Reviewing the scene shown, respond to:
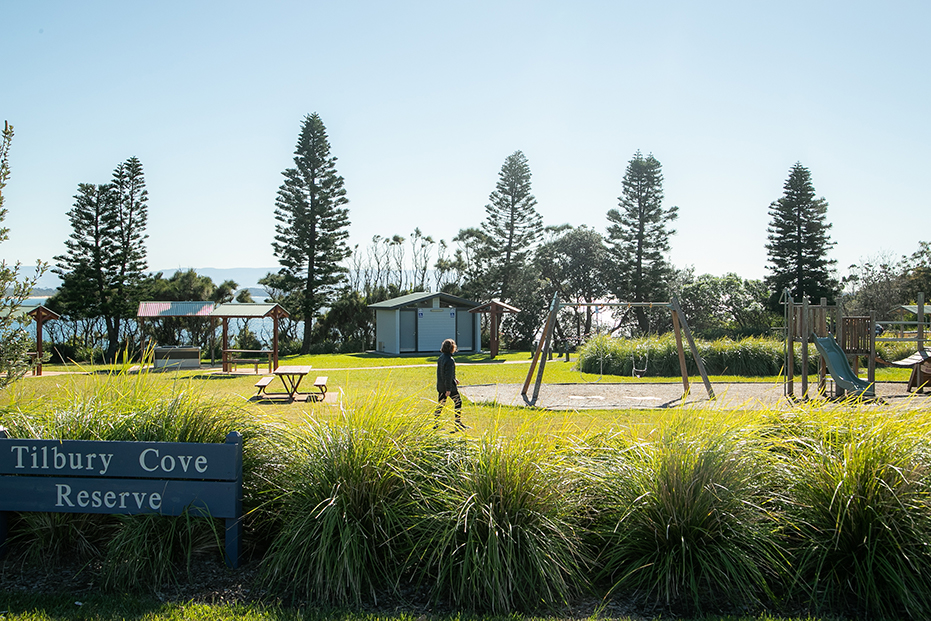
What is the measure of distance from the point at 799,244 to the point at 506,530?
127 feet

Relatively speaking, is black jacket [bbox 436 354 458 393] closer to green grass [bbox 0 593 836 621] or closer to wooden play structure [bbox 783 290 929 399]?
green grass [bbox 0 593 836 621]

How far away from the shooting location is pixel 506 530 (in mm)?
3100

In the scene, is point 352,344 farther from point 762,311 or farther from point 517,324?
point 762,311

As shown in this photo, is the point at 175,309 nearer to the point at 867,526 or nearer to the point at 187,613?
the point at 187,613

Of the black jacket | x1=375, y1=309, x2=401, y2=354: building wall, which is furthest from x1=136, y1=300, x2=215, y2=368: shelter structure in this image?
the black jacket

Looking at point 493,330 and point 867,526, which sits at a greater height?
point 493,330

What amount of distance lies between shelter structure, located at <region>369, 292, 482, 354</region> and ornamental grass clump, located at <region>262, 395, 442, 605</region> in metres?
23.0

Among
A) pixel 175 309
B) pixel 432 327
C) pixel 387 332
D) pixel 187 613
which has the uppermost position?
pixel 175 309


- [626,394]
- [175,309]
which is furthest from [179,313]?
[626,394]

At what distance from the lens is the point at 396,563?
3148 millimetres

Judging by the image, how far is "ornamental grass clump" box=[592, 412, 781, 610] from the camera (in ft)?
9.95

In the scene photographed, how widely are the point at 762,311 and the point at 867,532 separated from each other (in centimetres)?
3512

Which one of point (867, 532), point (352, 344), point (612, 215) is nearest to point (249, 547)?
point (867, 532)

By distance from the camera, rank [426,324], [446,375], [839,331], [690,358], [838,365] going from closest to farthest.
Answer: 1. [446,375]
2. [838,365]
3. [839,331]
4. [690,358]
5. [426,324]
